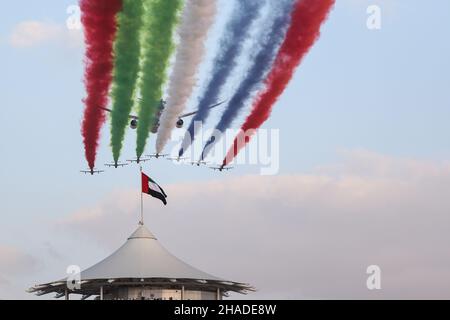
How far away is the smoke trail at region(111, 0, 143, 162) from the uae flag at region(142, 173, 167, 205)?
25186mm

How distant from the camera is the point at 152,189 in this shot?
124062mm

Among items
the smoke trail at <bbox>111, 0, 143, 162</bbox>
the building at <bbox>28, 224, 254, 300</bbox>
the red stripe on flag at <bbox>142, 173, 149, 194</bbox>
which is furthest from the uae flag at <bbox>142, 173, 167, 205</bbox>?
the smoke trail at <bbox>111, 0, 143, 162</bbox>

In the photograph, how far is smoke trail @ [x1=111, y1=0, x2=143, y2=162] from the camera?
83.8m

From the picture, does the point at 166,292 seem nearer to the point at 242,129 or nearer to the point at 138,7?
the point at 242,129

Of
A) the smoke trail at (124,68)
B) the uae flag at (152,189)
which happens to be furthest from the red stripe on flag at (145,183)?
the smoke trail at (124,68)

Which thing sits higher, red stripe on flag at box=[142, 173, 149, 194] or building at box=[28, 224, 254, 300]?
red stripe on flag at box=[142, 173, 149, 194]

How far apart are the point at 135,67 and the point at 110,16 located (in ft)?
21.7

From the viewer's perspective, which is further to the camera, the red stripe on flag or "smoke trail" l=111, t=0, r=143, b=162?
the red stripe on flag

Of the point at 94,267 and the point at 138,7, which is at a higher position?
the point at 138,7

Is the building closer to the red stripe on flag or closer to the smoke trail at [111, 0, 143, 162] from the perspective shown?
the red stripe on flag

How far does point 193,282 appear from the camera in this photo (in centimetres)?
11612
